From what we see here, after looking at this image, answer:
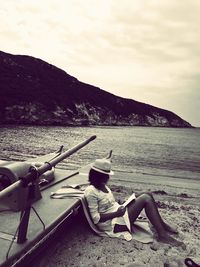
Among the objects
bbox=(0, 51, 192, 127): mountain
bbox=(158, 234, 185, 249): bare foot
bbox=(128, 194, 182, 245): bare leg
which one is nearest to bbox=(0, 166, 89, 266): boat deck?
bbox=(128, 194, 182, 245): bare leg

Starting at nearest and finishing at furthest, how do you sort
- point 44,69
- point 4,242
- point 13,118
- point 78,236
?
point 4,242 < point 78,236 < point 13,118 < point 44,69

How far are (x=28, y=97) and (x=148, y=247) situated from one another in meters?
129

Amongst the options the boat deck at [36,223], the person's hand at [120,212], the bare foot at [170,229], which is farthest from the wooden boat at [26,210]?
the bare foot at [170,229]

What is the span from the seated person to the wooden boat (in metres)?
0.51

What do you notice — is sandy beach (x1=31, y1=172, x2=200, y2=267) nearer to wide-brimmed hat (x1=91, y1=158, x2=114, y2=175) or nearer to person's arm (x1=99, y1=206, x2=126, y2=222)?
person's arm (x1=99, y1=206, x2=126, y2=222)

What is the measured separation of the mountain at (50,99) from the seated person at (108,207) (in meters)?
107

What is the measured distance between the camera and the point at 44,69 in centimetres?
19488

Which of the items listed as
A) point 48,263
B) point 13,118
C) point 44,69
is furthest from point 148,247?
point 44,69

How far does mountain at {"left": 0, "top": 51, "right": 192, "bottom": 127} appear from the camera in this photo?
121 meters

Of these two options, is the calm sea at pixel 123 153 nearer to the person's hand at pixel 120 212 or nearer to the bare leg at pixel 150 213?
the bare leg at pixel 150 213

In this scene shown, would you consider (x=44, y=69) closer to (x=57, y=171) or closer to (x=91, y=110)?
(x=91, y=110)

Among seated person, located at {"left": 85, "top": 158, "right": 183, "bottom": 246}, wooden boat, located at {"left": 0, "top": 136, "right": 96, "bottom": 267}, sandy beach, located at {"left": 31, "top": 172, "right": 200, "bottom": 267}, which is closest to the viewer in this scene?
wooden boat, located at {"left": 0, "top": 136, "right": 96, "bottom": 267}

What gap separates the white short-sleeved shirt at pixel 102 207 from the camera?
5.72m

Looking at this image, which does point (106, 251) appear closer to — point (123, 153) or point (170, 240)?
point (170, 240)
